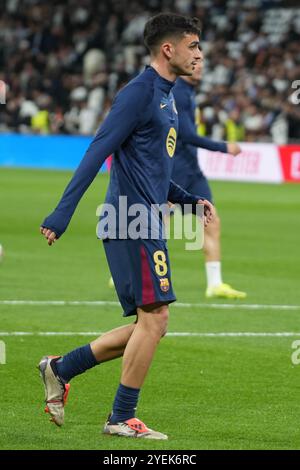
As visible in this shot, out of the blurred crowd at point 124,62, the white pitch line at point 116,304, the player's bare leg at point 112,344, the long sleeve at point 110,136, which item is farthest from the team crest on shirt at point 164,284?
the blurred crowd at point 124,62

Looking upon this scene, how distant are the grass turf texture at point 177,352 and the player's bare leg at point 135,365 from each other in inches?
5.2

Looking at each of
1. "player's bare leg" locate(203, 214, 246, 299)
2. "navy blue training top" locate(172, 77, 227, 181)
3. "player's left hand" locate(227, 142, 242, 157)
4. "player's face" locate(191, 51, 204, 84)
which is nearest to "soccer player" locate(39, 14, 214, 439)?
"player's face" locate(191, 51, 204, 84)

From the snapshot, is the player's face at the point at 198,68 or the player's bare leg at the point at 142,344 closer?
the player's bare leg at the point at 142,344

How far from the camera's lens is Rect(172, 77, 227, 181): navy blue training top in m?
13.1

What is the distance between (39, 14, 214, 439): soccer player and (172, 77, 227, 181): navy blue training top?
18.6ft

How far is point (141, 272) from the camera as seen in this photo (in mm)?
7086

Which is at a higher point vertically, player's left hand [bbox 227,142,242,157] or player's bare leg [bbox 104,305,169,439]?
player's left hand [bbox 227,142,242,157]

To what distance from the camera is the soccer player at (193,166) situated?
13172mm

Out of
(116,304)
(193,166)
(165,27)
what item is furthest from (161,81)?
(193,166)

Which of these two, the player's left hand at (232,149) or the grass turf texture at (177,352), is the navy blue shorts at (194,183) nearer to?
the player's left hand at (232,149)

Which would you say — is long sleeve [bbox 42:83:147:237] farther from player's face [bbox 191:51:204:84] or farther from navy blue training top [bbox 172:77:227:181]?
navy blue training top [bbox 172:77:227:181]

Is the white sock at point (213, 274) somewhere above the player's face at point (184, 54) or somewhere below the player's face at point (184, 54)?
below

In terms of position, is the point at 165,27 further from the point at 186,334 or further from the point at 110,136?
the point at 186,334

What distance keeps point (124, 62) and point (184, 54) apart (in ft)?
119
